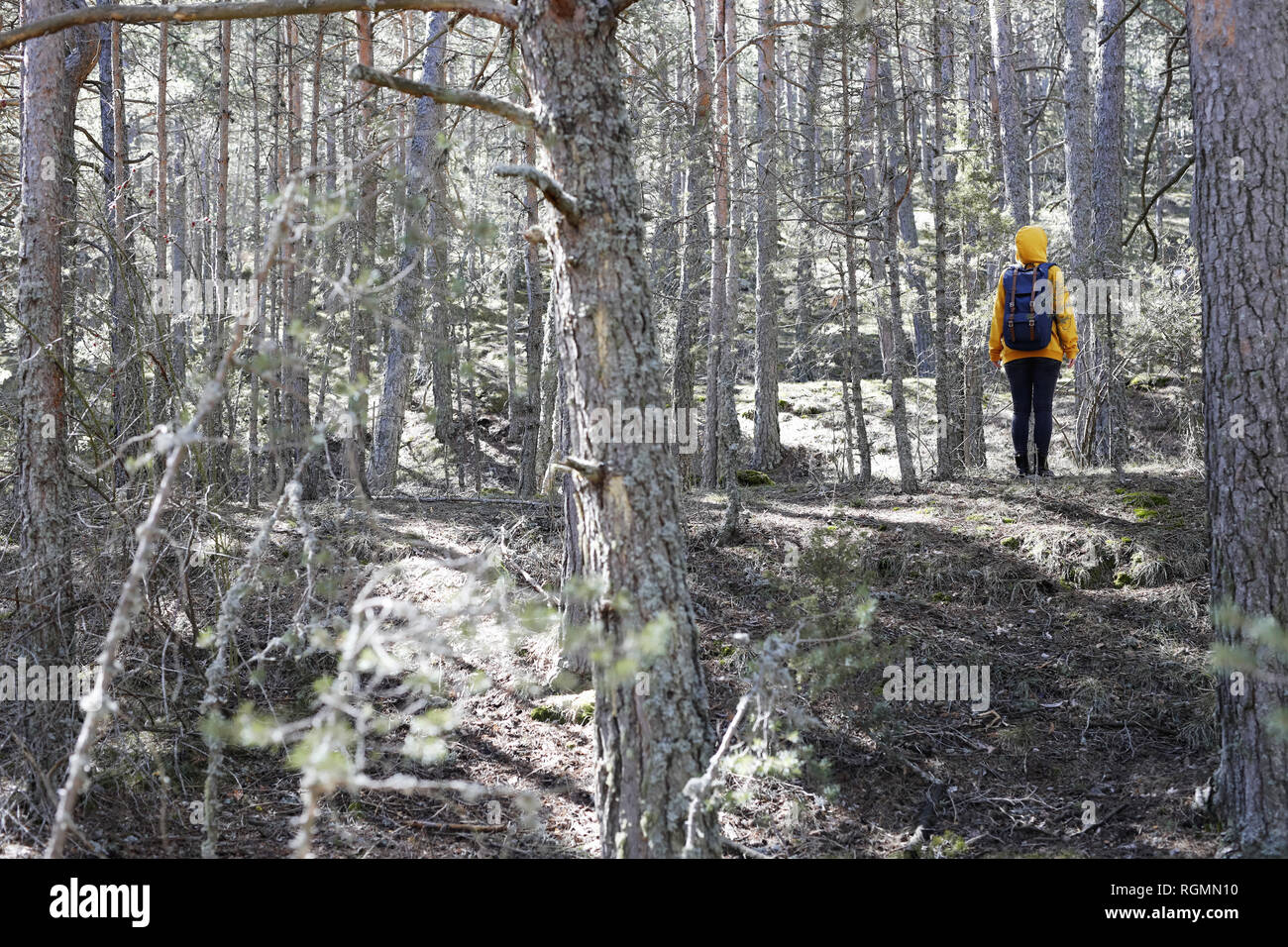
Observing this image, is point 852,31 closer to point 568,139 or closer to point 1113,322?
point 1113,322

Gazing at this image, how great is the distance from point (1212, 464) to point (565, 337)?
277cm

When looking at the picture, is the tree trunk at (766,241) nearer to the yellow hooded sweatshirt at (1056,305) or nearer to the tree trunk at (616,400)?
the yellow hooded sweatshirt at (1056,305)

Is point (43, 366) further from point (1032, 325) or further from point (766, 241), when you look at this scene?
point (766, 241)

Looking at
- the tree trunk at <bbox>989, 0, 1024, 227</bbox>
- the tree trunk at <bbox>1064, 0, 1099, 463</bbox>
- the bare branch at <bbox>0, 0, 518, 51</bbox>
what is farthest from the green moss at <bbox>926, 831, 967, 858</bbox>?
Result: the tree trunk at <bbox>989, 0, 1024, 227</bbox>

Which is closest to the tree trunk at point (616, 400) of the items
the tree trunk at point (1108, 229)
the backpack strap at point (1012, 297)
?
the backpack strap at point (1012, 297)

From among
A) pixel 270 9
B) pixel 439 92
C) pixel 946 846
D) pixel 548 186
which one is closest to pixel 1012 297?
pixel 946 846

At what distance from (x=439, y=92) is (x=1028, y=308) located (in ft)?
17.2

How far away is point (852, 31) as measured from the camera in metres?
8.68

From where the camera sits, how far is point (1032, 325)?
7.02 m

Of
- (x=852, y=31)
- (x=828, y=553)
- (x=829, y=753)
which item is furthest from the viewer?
(x=852, y=31)

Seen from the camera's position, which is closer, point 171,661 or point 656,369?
point 656,369

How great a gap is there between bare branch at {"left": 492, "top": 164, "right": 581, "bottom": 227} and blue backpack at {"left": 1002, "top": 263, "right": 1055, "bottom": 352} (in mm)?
4772

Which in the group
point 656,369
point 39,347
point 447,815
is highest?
point 39,347
